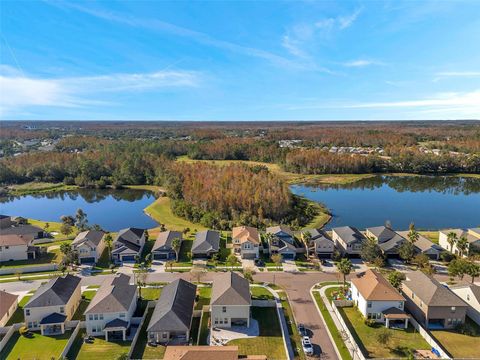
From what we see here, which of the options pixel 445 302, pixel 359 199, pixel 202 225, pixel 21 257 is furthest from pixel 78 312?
pixel 359 199

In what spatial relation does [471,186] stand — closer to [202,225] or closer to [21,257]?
[202,225]

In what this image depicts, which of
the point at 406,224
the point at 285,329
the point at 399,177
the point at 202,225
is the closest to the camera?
the point at 285,329

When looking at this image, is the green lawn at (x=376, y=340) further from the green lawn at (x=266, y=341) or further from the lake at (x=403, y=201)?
the lake at (x=403, y=201)

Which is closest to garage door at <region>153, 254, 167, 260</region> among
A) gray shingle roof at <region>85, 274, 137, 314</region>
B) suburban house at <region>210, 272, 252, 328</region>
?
gray shingle roof at <region>85, 274, 137, 314</region>

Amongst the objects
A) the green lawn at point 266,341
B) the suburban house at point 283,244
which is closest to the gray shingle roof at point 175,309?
the green lawn at point 266,341

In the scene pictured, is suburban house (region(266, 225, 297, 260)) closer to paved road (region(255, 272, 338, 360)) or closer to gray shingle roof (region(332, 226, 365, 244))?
paved road (region(255, 272, 338, 360))

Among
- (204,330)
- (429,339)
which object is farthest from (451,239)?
(204,330)

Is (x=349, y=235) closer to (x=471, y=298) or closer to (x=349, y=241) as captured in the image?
(x=349, y=241)
